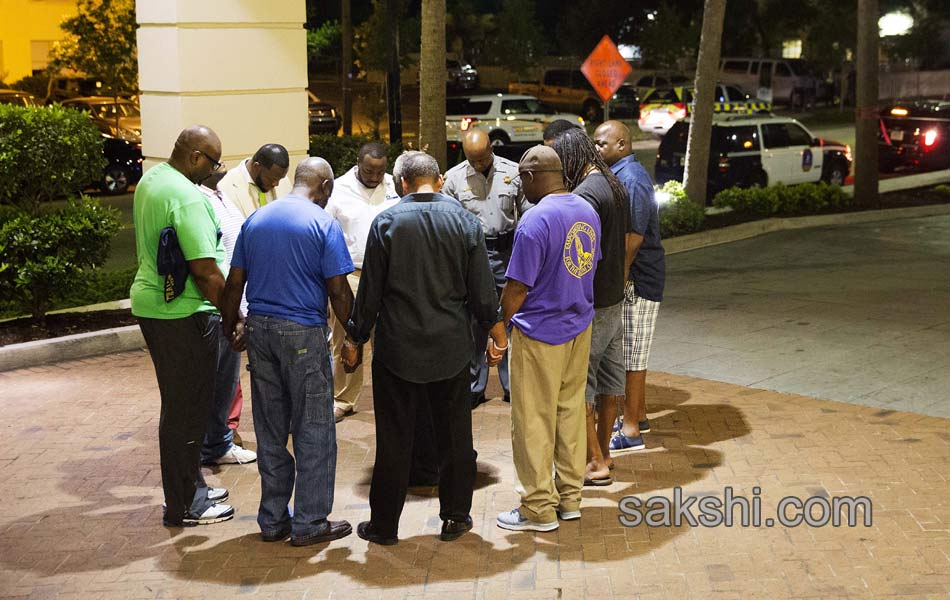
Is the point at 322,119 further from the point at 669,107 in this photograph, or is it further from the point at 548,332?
the point at 548,332

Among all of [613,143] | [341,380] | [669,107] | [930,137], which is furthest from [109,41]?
[613,143]

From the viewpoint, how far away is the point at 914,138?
24500mm

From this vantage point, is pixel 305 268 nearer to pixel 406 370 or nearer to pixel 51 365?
pixel 406 370

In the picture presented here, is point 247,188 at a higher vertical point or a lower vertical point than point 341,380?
higher

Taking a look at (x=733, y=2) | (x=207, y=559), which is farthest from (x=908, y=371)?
(x=733, y=2)

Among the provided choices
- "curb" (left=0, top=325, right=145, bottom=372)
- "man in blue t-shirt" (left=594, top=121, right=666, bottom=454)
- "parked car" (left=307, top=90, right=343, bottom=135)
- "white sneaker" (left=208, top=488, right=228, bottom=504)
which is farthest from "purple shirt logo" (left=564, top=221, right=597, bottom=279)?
"parked car" (left=307, top=90, right=343, bottom=135)

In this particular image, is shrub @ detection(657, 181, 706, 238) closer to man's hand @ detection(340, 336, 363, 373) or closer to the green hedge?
the green hedge

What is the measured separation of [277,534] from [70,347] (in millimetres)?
4363

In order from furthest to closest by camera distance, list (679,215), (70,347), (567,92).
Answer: (567,92) → (679,215) → (70,347)

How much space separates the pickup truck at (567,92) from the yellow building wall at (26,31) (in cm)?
1626

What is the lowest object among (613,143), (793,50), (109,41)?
(613,143)

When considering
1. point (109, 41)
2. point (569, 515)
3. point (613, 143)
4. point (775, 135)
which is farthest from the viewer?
point (109, 41)

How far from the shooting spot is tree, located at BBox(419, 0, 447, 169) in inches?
560

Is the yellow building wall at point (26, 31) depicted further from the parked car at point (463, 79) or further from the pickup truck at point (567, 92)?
the parked car at point (463, 79)
